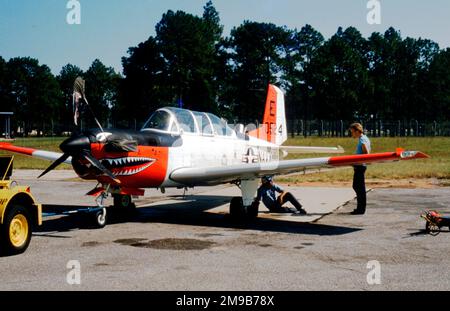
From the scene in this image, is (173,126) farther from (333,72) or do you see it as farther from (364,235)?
(333,72)

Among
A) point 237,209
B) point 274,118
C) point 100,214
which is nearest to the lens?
point 100,214

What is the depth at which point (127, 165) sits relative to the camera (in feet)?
32.6

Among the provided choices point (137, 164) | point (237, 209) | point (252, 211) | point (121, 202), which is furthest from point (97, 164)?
point (252, 211)

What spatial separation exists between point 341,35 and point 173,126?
99697 mm

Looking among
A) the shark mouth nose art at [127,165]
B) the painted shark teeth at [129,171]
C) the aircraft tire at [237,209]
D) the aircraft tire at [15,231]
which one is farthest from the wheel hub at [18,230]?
the aircraft tire at [237,209]

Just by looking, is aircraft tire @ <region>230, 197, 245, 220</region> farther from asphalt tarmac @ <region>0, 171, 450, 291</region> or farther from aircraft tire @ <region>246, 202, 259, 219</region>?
asphalt tarmac @ <region>0, 171, 450, 291</region>

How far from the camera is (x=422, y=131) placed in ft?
235

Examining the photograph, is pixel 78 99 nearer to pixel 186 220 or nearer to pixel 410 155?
pixel 186 220

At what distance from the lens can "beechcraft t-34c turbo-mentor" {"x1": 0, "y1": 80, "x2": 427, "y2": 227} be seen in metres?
9.43

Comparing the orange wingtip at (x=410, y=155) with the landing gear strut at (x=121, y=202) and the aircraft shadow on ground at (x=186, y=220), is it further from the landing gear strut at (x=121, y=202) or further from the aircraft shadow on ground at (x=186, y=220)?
the landing gear strut at (x=121, y=202)

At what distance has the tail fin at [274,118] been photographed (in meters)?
16.4

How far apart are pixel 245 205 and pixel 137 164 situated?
109 inches

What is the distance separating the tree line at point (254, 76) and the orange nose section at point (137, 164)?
46.5 metres

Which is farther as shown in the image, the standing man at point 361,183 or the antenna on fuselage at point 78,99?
the standing man at point 361,183
